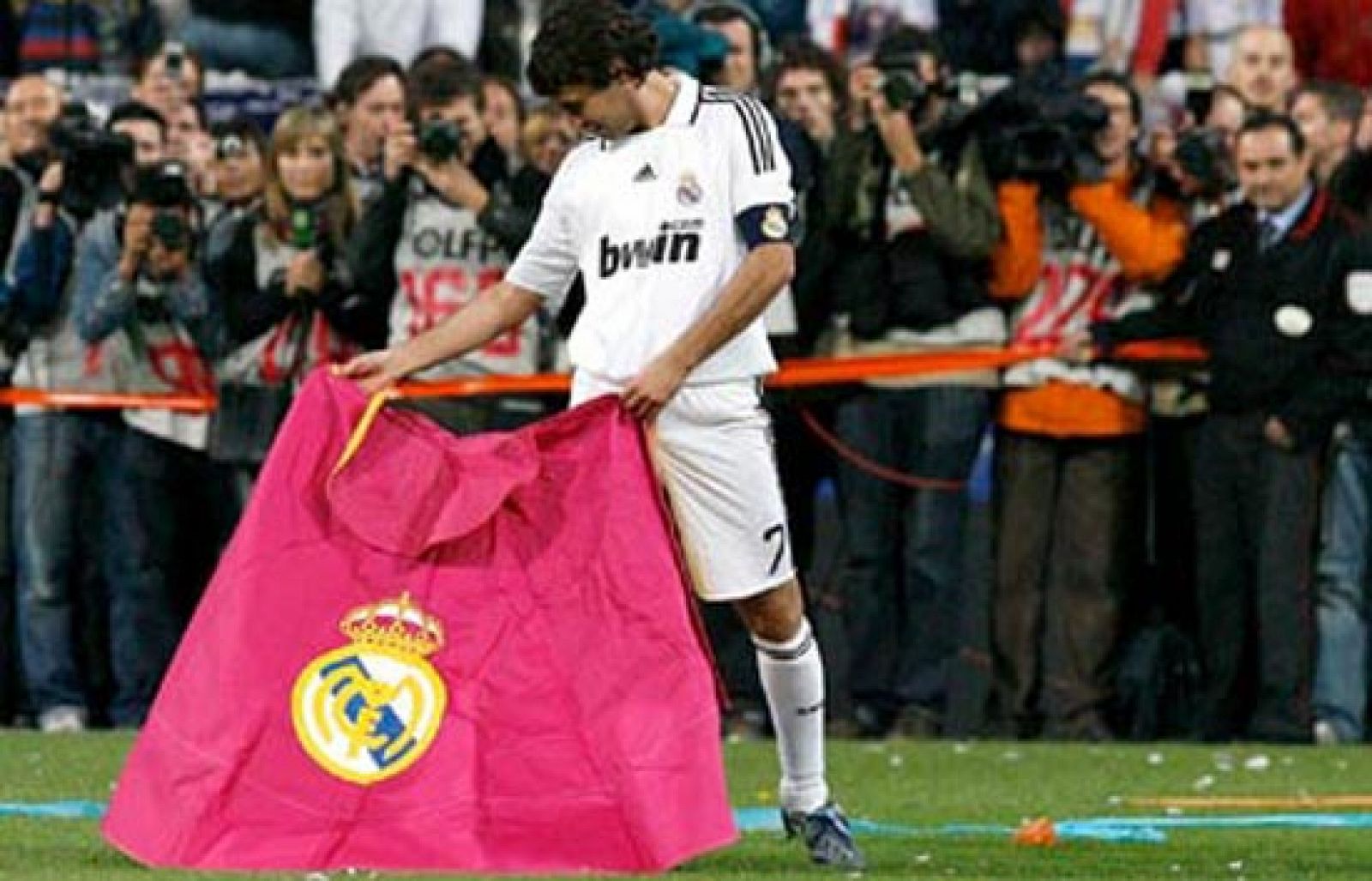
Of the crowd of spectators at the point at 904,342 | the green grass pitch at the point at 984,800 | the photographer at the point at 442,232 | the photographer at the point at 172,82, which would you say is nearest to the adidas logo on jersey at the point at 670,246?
the green grass pitch at the point at 984,800

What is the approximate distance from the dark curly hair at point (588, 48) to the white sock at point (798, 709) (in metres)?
1.67

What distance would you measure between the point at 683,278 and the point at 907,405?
685 centimetres

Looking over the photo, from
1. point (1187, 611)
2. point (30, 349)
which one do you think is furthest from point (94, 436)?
point (1187, 611)

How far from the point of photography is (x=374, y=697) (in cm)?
1151

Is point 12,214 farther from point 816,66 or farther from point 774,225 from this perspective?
point 774,225

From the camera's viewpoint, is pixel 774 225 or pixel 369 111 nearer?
pixel 774 225

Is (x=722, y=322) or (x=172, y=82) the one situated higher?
(x=722, y=322)

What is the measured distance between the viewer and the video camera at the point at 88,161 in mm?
18719

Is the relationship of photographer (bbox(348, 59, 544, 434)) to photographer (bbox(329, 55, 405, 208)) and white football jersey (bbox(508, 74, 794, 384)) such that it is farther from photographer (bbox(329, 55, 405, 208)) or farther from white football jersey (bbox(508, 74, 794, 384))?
white football jersey (bbox(508, 74, 794, 384))

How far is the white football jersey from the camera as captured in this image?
38.5ft

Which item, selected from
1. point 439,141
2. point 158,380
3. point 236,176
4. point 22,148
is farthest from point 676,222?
point 22,148

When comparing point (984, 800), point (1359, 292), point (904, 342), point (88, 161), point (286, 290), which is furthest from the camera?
point (88, 161)

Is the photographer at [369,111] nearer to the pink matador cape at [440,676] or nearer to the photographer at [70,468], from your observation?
the photographer at [70,468]

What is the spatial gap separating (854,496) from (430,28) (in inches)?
142
